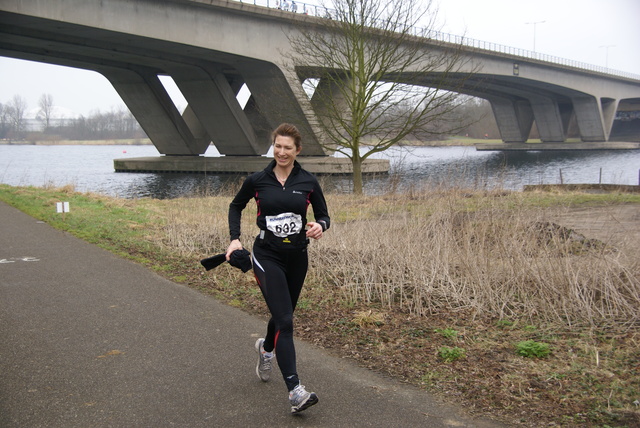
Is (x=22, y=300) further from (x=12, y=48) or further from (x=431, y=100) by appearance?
(x=12, y=48)

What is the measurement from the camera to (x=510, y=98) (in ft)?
253

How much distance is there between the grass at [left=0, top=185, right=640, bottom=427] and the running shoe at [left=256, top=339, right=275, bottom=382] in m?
0.88

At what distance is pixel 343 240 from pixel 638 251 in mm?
3653

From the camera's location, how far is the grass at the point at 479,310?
13.9 ft

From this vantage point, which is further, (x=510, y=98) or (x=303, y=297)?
(x=510, y=98)

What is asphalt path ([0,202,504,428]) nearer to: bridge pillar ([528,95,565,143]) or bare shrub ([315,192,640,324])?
bare shrub ([315,192,640,324])

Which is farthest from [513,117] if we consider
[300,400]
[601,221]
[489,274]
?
[300,400]

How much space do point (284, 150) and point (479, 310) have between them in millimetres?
2899

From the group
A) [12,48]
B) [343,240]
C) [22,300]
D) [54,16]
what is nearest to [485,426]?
[343,240]

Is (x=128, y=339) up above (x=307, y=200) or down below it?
below

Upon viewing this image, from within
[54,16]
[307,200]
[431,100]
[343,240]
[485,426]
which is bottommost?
[485,426]

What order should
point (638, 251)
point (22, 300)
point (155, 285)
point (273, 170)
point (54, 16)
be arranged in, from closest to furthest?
point (273, 170)
point (638, 251)
point (22, 300)
point (155, 285)
point (54, 16)

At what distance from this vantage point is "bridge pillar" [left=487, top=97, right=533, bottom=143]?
78.5 m

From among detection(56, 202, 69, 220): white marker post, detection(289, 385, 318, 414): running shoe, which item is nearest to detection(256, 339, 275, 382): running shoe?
detection(289, 385, 318, 414): running shoe
